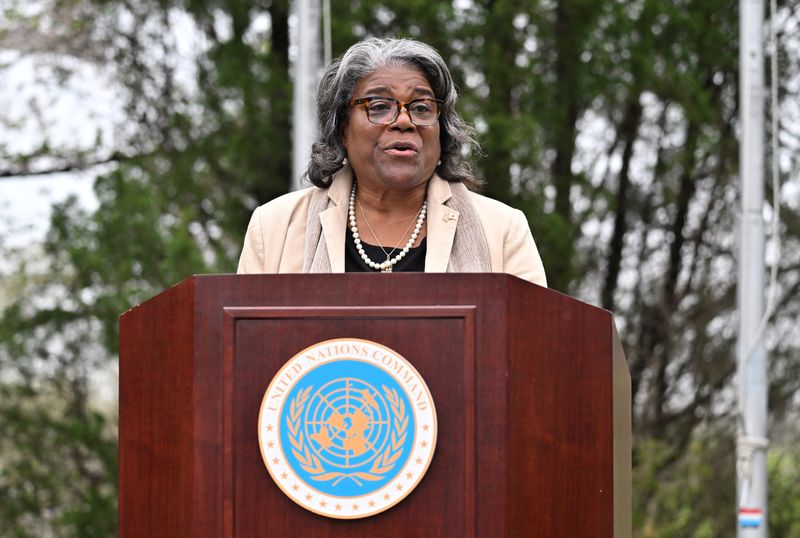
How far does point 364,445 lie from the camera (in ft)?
7.41

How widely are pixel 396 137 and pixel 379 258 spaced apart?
0.83 feet

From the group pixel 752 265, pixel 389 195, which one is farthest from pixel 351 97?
pixel 752 265

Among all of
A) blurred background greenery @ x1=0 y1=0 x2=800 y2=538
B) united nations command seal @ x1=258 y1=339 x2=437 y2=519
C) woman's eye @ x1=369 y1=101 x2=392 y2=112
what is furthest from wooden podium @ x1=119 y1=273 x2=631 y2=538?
blurred background greenery @ x1=0 y1=0 x2=800 y2=538

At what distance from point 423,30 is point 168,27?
209cm

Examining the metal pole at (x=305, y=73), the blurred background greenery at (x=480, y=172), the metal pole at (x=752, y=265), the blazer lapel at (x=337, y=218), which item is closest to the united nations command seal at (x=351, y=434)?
the blazer lapel at (x=337, y=218)

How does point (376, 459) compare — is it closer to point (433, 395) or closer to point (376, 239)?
point (433, 395)

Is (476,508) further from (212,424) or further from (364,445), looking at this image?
(212,424)

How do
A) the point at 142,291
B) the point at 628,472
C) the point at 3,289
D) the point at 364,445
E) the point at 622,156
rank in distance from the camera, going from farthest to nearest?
the point at 622,156 < the point at 3,289 < the point at 142,291 < the point at 628,472 < the point at 364,445

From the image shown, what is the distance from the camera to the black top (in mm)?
2828

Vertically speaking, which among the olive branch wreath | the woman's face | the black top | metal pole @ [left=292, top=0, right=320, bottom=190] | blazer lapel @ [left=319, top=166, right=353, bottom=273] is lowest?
the olive branch wreath

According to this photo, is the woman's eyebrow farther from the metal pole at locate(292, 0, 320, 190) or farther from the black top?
the metal pole at locate(292, 0, 320, 190)

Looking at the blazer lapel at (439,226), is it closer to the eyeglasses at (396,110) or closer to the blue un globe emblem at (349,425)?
the eyeglasses at (396,110)

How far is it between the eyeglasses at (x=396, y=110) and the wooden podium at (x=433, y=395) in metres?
0.51

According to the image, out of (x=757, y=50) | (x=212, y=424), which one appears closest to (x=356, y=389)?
(x=212, y=424)
